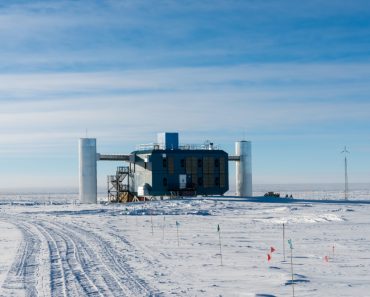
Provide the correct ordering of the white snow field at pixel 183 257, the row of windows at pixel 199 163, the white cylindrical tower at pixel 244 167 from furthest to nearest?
the white cylindrical tower at pixel 244 167, the row of windows at pixel 199 163, the white snow field at pixel 183 257

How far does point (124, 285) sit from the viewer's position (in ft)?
48.2

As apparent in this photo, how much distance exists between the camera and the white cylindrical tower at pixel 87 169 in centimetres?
5638

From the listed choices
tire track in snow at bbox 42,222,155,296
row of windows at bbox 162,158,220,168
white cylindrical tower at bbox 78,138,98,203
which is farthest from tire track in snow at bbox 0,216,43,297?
row of windows at bbox 162,158,220,168

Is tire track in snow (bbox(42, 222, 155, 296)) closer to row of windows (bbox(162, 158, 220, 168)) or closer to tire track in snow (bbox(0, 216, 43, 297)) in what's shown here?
tire track in snow (bbox(0, 216, 43, 297))

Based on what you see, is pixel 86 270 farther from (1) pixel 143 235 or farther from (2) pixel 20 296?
(1) pixel 143 235

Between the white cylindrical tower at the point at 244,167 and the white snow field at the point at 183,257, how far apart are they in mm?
26029

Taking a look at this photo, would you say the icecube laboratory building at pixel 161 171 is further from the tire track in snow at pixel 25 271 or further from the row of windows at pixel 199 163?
the tire track in snow at pixel 25 271

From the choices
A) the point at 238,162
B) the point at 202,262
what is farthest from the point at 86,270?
the point at 238,162

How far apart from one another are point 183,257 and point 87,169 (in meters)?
37.7

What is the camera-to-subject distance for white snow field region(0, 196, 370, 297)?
1459 cm

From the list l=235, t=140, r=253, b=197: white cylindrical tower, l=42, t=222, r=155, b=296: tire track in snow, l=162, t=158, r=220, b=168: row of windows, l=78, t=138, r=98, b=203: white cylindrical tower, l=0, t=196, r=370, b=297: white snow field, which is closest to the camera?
l=42, t=222, r=155, b=296: tire track in snow

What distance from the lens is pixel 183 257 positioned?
1980 cm

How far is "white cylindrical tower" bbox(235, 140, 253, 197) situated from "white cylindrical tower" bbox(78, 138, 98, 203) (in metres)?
15.9

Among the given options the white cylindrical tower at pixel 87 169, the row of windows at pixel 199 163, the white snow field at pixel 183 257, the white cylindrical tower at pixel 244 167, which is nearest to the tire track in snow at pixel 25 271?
the white snow field at pixel 183 257
